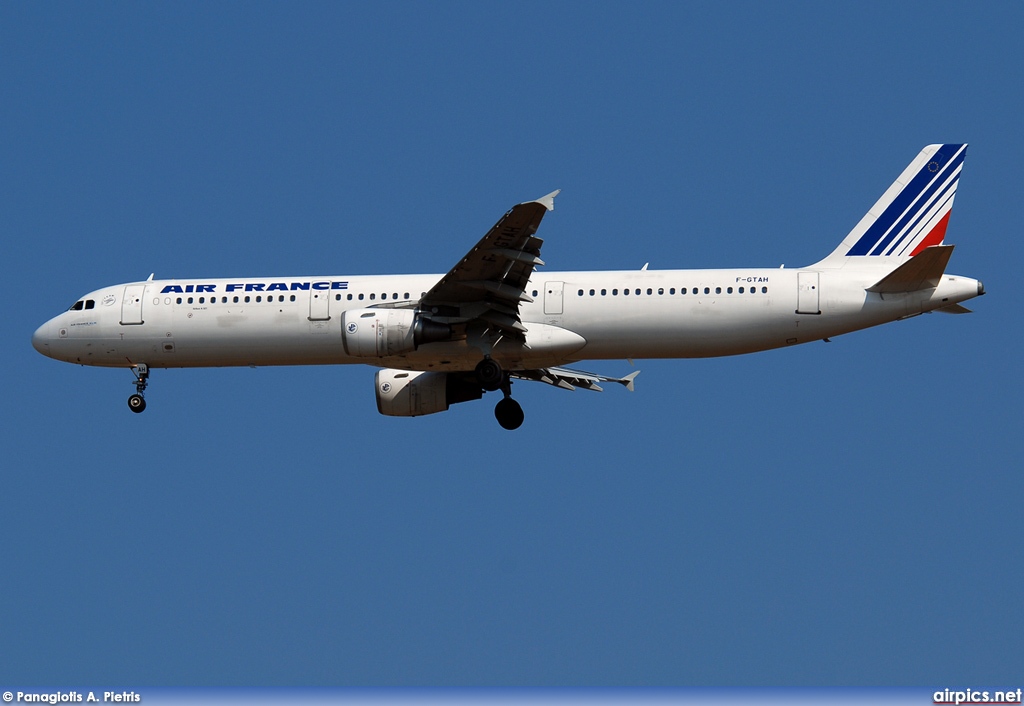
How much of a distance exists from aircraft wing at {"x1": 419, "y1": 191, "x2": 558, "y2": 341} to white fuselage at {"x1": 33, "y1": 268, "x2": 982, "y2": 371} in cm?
77

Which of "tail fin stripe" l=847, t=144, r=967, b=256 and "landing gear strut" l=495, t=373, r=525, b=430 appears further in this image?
"landing gear strut" l=495, t=373, r=525, b=430

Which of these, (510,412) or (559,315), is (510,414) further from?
(559,315)

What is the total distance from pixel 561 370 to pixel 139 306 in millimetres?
11551

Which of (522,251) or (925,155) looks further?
(925,155)

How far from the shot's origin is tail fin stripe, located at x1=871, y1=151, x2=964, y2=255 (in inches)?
1437

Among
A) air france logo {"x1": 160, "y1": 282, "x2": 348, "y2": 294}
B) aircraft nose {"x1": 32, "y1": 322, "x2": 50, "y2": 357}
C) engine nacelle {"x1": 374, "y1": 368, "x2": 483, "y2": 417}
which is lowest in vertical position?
engine nacelle {"x1": 374, "y1": 368, "x2": 483, "y2": 417}

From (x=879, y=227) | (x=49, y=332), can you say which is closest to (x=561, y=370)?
(x=879, y=227)

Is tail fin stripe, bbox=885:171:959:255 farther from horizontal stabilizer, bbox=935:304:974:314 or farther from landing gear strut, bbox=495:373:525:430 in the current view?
landing gear strut, bbox=495:373:525:430

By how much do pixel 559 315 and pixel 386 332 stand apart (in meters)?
4.25

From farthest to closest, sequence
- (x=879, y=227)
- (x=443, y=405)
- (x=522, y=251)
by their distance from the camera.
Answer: (x=443, y=405) → (x=879, y=227) → (x=522, y=251)

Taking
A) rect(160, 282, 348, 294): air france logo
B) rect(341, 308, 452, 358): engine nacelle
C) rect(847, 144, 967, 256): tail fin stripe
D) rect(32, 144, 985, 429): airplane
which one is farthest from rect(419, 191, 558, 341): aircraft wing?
rect(847, 144, 967, 256): tail fin stripe

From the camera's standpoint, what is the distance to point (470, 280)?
111 ft

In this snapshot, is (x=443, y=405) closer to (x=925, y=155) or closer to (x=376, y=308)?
(x=376, y=308)

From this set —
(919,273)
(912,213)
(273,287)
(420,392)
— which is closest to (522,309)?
(420,392)
